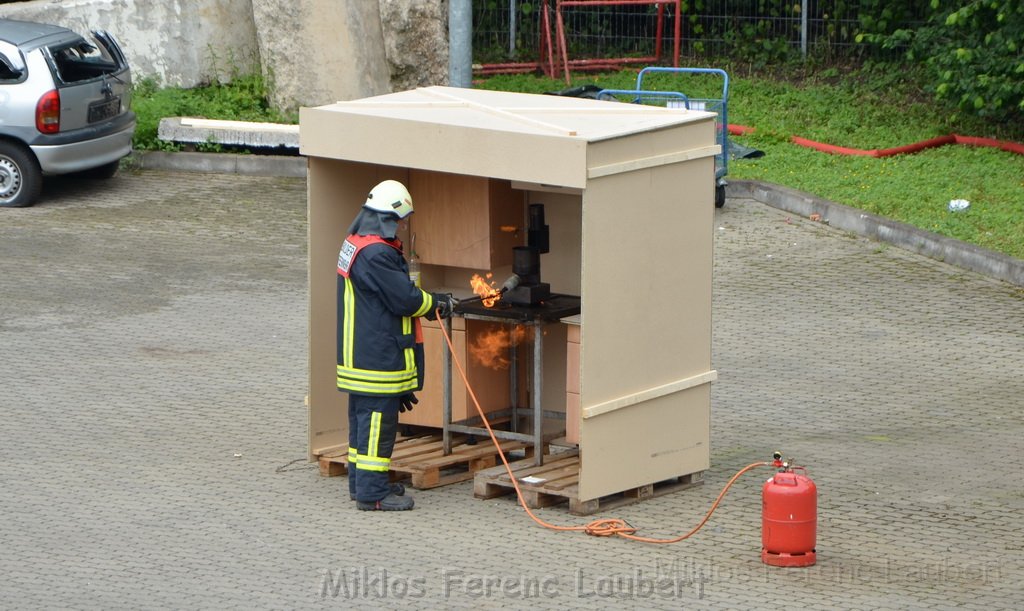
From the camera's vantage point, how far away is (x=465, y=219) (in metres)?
9.55

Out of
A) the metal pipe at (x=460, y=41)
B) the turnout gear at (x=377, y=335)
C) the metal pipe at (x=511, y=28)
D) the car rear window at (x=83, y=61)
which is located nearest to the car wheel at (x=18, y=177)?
the car rear window at (x=83, y=61)

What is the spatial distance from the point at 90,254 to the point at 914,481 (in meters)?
8.28

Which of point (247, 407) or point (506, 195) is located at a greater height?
point (506, 195)

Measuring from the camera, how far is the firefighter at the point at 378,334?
8.39 meters

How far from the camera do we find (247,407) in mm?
10508

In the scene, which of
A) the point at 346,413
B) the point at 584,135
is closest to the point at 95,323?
the point at 346,413

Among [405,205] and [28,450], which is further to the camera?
[28,450]

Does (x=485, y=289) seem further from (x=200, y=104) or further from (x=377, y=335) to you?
(x=200, y=104)

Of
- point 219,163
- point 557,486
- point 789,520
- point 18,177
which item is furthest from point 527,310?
point 219,163

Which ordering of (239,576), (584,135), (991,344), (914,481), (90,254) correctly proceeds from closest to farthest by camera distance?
(239,576) → (584,135) → (914,481) → (991,344) → (90,254)

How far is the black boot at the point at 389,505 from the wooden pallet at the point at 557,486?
1.41ft

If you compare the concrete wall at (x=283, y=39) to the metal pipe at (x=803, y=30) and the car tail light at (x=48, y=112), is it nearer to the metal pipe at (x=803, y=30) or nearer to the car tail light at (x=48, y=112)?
the car tail light at (x=48, y=112)

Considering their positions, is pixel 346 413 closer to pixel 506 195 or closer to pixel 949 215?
pixel 506 195

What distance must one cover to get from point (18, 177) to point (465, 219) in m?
7.95
